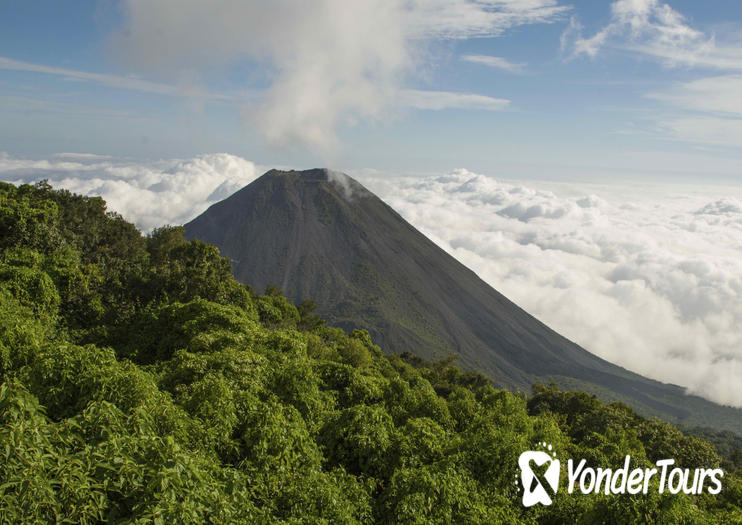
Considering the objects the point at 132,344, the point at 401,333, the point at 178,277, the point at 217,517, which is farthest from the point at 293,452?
the point at 401,333

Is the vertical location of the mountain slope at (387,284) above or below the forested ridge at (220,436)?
above

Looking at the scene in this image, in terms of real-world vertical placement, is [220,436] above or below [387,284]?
below

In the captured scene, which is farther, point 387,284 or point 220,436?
point 387,284

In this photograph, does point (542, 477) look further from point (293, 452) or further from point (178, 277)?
point (178, 277)

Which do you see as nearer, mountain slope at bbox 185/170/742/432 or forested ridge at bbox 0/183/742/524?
forested ridge at bbox 0/183/742/524

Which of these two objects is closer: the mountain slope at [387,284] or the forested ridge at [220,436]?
the forested ridge at [220,436]
